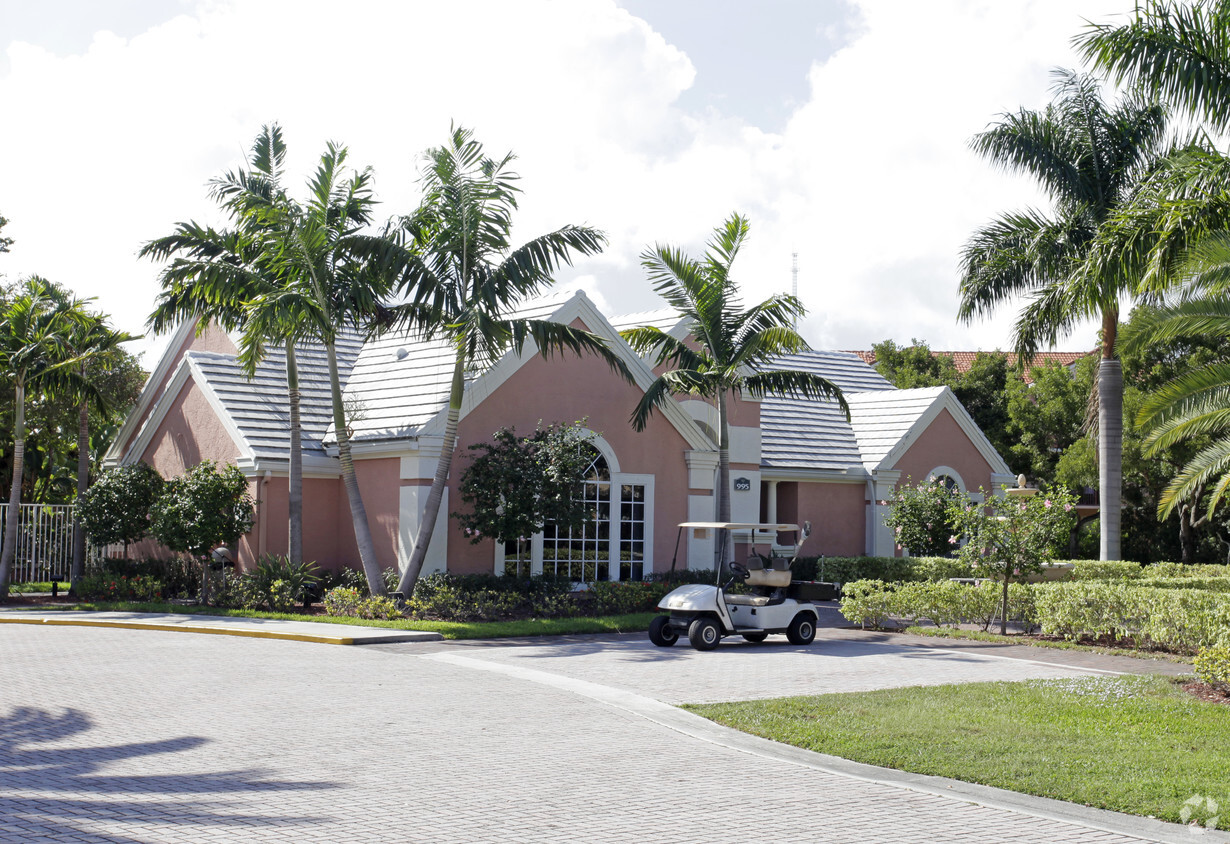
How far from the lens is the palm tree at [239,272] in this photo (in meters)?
20.4

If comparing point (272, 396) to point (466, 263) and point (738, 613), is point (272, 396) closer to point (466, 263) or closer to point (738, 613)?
point (466, 263)

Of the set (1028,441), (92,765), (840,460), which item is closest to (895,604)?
(840,460)

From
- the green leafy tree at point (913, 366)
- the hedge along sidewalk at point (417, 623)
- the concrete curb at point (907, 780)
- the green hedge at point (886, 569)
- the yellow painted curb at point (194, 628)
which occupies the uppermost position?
the green leafy tree at point (913, 366)

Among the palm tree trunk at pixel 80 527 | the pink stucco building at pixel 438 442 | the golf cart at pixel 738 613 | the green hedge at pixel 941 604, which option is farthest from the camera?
the palm tree trunk at pixel 80 527

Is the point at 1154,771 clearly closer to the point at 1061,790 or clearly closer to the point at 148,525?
the point at 1061,790

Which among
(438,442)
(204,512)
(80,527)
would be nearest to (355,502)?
(438,442)

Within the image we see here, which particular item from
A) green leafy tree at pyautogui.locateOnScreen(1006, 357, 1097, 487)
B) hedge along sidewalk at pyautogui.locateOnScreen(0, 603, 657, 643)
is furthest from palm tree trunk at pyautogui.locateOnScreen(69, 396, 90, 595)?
green leafy tree at pyautogui.locateOnScreen(1006, 357, 1097, 487)

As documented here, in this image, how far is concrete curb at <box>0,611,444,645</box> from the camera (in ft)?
55.5

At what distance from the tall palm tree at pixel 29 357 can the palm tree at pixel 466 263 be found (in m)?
8.80

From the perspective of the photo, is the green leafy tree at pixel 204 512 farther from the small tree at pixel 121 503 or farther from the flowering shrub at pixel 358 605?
the flowering shrub at pixel 358 605

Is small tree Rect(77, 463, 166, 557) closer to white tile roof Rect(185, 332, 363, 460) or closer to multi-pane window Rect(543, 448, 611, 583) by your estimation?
white tile roof Rect(185, 332, 363, 460)

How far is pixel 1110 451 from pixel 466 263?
1347 cm

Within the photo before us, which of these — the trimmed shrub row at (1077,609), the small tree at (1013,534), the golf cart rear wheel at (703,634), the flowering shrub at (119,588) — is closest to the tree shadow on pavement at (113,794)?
the golf cart rear wheel at (703,634)

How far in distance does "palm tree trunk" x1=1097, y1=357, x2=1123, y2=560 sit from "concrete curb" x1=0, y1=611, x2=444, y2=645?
13.9 meters
